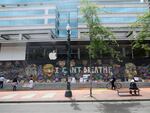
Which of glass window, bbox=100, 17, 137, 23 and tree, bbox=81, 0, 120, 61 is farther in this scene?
glass window, bbox=100, 17, 137, 23

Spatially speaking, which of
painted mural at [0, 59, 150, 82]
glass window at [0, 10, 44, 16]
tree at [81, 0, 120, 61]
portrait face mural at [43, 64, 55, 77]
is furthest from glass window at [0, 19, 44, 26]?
tree at [81, 0, 120, 61]

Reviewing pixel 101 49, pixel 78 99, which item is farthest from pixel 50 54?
pixel 78 99

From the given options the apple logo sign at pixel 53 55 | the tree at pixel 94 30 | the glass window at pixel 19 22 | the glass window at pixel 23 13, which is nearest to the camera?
the tree at pixel 94 30

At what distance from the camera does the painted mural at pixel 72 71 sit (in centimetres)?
3728

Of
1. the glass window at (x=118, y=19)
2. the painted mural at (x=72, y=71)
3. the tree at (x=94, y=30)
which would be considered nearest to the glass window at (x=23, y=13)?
the glass window at (x=118, y=19)

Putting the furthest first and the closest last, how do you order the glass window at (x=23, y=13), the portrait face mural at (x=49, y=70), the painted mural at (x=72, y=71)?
the glass window at (x=23, y=13) < the portrait face mural at (x=49, y=70) < the painted mural at (x=72, y=71)

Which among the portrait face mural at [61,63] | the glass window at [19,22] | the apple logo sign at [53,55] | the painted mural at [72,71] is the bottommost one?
the painted mural at [72,71]

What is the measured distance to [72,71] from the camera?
124 ft

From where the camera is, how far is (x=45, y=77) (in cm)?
3788

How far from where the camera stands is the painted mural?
3728cm

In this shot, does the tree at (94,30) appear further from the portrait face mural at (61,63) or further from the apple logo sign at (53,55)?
the apple logo sign at (53,55)

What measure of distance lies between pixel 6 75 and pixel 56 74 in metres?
6.92

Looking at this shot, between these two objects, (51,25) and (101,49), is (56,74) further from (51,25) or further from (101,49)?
(51,25)

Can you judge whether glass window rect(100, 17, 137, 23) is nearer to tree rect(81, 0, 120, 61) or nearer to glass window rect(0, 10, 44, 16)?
glass window rect(0, 10, 44, 16)
